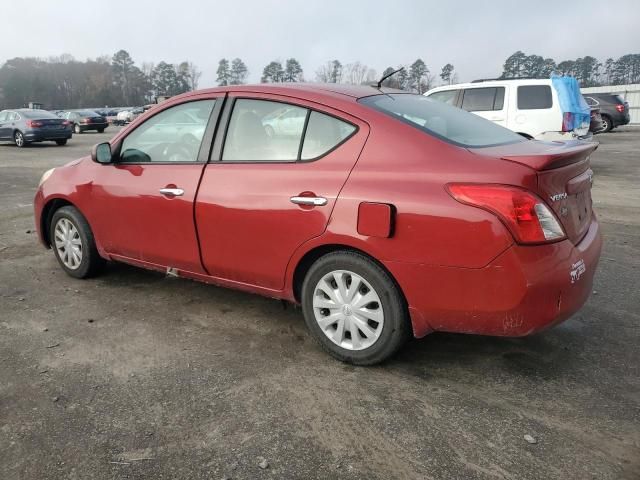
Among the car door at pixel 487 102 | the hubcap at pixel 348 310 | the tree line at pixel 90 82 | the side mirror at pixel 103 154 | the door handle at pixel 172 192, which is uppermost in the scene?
the tree line at pixel 90 82

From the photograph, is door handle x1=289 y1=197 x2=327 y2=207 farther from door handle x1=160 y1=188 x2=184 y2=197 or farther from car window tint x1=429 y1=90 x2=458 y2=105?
car window tint x1=429 y1=90 x2=458 y2=105

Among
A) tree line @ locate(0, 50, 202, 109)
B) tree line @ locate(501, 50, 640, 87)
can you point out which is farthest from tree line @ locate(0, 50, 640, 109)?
tree line @ locate(501, 50, 640, 87)

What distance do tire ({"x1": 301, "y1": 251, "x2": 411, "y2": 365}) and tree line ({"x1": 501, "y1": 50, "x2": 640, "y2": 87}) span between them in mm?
65597

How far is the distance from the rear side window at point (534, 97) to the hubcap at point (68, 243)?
9061mm

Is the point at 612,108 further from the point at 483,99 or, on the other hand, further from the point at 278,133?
the point at 278,133

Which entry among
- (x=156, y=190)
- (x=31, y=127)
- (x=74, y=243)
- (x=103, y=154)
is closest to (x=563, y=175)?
(x=156, y=190)

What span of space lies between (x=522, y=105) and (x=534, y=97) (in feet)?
0.85

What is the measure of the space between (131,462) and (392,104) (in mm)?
2429

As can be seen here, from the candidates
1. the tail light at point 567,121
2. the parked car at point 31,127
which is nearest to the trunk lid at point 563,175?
the tail light at point 567,121

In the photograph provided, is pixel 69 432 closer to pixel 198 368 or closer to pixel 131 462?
pixel 131 462

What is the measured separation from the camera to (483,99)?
1127 centimetres

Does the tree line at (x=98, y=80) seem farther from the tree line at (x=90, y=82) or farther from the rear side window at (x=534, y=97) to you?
the rear side window at (x=534, y=97)

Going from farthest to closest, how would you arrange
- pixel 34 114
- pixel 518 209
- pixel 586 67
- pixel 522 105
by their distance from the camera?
pixel 586 67 → pixel 34 114 → pixel 522 105 → pixel 518 209

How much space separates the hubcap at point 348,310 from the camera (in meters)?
3.03
